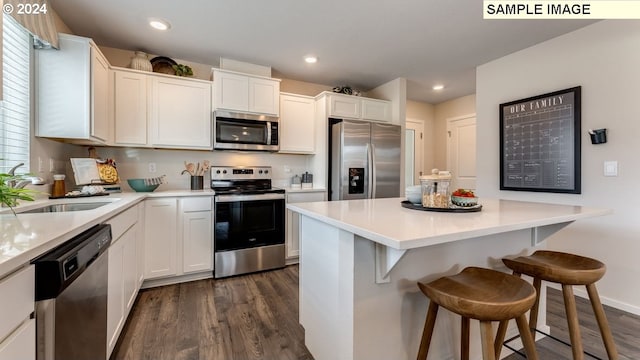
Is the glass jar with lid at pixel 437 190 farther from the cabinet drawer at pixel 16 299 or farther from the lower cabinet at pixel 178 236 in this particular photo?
the lower cabinet at pixel 178 236

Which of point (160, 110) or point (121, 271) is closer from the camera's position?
point (121, 271)

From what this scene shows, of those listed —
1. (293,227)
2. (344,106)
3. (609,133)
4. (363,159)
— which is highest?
(344,106)

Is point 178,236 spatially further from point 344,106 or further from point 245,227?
point 344,106

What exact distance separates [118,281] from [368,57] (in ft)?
10.1

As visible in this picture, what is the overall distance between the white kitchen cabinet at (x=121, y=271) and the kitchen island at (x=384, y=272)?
109cm

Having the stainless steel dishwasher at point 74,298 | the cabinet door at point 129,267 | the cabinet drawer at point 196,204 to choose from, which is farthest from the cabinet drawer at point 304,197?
the stainless steel dishwasher at point 74,298

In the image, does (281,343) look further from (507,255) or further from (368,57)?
(368,57)

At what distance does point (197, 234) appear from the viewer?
2.73 m

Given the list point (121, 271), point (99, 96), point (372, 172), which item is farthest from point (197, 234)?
point (372, 172)

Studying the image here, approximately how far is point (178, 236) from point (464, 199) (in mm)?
2507

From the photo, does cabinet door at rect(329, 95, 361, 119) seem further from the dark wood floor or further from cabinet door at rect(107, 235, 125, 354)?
cabinet door at rect(107, 235, 125, 354)

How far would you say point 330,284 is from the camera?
1369mm

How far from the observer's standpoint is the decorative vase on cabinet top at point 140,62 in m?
2.79

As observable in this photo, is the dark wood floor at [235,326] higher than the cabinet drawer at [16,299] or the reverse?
the reverse
